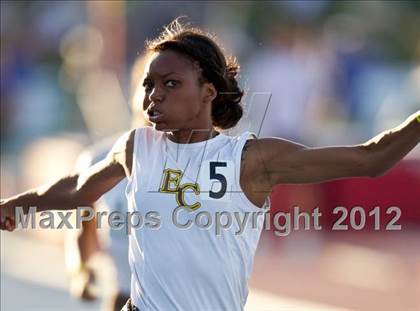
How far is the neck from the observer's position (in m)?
3.44

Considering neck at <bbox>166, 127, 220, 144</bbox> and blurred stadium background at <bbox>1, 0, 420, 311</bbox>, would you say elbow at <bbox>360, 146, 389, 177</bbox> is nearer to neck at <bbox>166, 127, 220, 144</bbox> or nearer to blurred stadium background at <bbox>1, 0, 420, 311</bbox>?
neck at <bbox>166, 127, 220, 144</bbox>

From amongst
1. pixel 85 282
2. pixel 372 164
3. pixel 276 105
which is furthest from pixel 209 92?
pixel 276 105

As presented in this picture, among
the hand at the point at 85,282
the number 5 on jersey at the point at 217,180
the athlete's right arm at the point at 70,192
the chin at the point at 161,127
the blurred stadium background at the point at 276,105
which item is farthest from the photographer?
the blurred stadium background at the point at 276,105

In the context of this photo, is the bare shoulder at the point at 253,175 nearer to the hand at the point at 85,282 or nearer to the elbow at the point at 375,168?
the elbow at the point at 375,168

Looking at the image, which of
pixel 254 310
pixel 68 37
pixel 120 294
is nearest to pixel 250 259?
pixel 120 294

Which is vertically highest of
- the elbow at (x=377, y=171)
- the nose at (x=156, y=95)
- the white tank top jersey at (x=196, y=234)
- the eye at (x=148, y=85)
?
the eye at (x=148, y=85)

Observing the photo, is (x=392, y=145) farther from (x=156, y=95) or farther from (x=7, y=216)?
(x=7, y=216)

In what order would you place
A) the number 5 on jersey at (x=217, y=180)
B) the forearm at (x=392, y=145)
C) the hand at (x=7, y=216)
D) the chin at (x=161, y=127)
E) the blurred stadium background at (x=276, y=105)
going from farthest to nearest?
the blurred stadium background at (x=276, y=105), the hand at (x=7, y=216), the chin at (x=161, y=127), the number 5 on jersey at (x=217, y=180), the forearm at (x=392, y=145)

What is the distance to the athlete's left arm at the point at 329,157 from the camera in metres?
3.16

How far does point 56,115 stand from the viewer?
14.4m

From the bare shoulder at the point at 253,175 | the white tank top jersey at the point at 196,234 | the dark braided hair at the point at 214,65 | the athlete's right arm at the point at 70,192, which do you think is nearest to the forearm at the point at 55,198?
the athlete's right arm at the point at 70,192

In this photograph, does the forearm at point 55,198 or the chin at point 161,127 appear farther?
the forearm at point 55,198

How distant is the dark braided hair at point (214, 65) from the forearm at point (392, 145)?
588 mm

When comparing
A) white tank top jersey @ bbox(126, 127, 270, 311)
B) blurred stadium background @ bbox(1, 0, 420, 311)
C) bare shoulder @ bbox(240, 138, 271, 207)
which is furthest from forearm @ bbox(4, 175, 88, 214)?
blurred stadium background @ bbox(1, 0, 420, 311)
